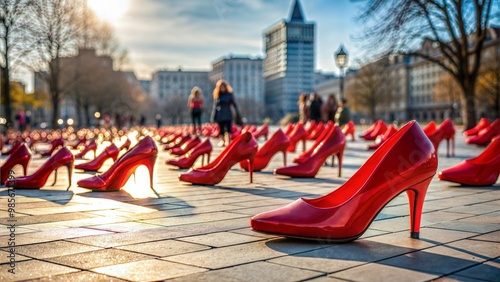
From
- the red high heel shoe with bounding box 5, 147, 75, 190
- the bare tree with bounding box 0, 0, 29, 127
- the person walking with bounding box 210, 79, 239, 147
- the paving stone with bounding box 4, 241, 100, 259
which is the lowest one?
the paving stone with bounding box 4, 241, 100, 259

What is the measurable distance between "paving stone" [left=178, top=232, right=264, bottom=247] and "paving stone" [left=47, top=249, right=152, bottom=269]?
566mm

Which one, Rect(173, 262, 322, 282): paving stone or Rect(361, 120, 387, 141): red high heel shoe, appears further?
Rect(361, 120, 387, 141): red high heel shoe

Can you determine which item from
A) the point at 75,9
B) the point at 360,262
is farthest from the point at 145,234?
the point at 75,9

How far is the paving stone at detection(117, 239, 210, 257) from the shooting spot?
418 cm

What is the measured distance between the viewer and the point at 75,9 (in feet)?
118

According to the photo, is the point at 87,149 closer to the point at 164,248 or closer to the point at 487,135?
the point at 487,135

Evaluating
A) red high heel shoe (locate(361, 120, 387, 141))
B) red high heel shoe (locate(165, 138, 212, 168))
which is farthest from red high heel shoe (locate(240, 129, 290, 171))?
red high heel shoe (locate(361, 120, 387, 141))

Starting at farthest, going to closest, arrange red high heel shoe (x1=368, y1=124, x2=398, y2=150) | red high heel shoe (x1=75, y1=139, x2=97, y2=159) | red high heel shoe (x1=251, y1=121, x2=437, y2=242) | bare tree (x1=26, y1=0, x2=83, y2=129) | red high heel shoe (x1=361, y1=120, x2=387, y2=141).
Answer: bare tree (x1=26, y1=0, x2=83, y2=129) < red high heel shoe (x1=361, y1=120, x2=387, y2=141) < red high heel shoe (x1=75, y1=139, x2=97, y2=159) < red high heel shoe (x1=368, y1=124, x2=398, y2=150) < red high heel shoe (x1=251, y1=121, x2=437, y2=242)

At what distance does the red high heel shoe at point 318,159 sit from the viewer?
32.3ft

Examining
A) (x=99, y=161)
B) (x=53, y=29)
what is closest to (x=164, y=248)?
(x=99, y=161)

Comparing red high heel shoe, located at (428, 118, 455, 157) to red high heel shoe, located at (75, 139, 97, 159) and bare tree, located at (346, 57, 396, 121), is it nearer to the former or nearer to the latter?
red high heel shoe, located at (75, 139, 97, 159)

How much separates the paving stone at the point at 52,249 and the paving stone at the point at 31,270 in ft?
0.69

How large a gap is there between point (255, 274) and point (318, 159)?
6452 millimetres

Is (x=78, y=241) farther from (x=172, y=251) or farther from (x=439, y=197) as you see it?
(x=439, y=197)
